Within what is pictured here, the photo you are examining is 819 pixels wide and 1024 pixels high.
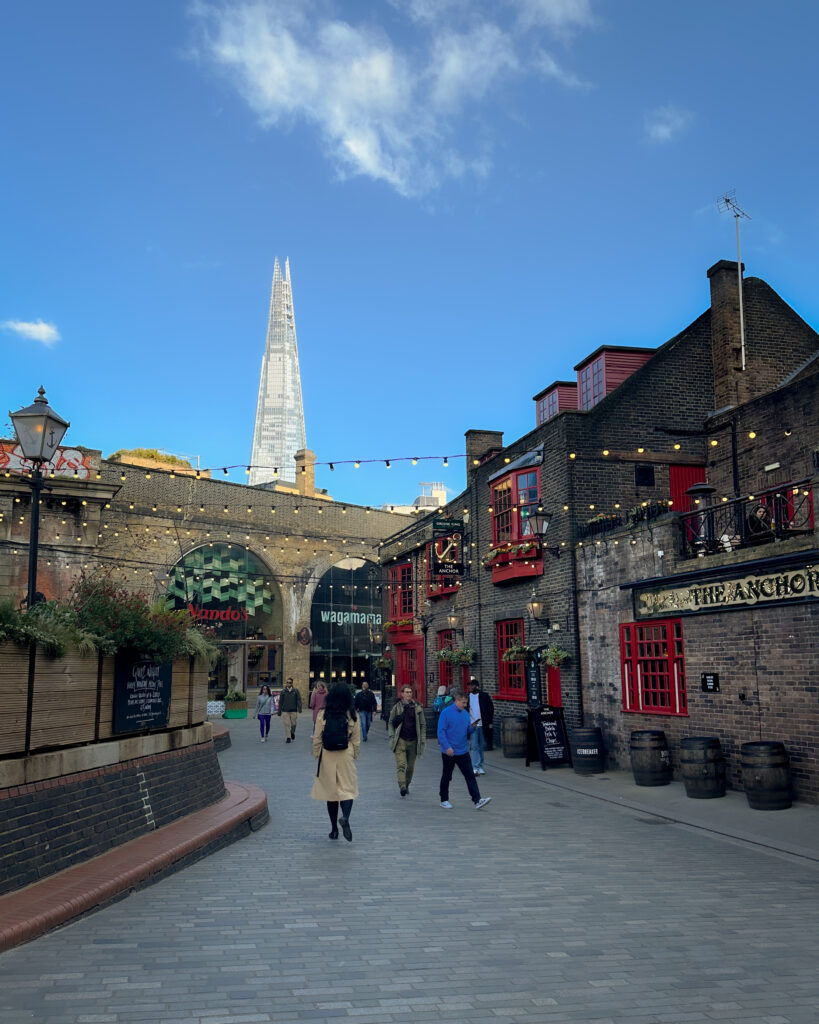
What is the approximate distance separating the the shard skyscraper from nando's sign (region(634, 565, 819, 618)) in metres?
147

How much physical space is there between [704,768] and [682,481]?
27.3 feet

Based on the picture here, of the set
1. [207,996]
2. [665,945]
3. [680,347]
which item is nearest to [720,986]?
[665,945]

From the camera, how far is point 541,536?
19.0 m

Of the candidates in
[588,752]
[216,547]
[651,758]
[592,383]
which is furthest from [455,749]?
[216,547]

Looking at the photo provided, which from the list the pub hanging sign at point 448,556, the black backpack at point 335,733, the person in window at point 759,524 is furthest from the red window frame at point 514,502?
the black backpack at point 335,733

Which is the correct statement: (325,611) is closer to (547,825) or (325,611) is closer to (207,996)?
(547,825)

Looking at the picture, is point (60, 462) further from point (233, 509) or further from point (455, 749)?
point (455, 749)

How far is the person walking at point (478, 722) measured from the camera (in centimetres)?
1541

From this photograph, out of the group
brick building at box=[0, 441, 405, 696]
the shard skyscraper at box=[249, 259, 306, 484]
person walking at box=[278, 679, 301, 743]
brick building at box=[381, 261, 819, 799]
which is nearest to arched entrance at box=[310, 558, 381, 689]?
brick building at box=[0, 441, 405, 696]

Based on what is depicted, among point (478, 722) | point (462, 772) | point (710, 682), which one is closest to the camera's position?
point (462, 772)

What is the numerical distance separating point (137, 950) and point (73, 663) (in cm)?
303

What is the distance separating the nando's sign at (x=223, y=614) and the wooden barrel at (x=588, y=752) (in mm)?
26702

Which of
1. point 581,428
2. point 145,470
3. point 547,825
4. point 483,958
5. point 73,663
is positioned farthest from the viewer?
point 145,470

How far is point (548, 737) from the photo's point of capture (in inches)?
641
